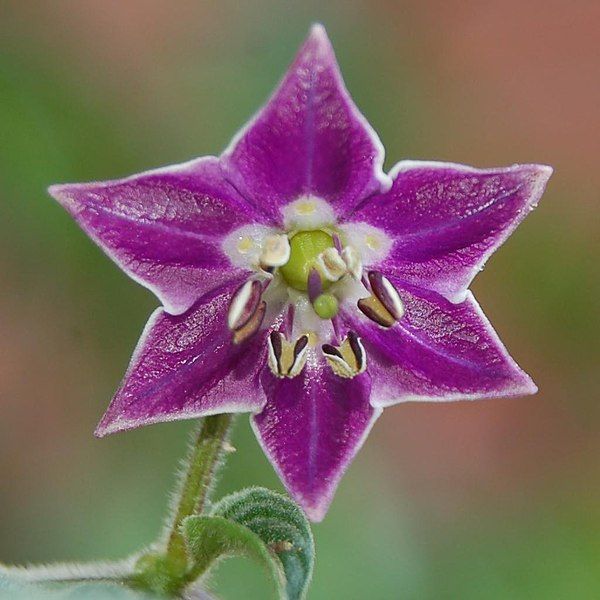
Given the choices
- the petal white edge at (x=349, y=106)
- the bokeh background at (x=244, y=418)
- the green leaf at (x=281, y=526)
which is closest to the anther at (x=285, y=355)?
the green leaf at (x=281, y=526)

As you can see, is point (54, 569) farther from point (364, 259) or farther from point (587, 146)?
point (587, 146)

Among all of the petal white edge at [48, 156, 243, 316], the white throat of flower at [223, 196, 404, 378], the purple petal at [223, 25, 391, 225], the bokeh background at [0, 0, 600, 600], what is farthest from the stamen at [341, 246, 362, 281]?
the bokeh background at [0, 0, 600, 600]

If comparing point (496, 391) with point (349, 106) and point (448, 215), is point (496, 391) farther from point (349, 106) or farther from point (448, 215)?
point (349, 106)

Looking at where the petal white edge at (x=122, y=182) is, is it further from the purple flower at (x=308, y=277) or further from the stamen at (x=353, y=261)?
the stamen at (x=353, y=261)

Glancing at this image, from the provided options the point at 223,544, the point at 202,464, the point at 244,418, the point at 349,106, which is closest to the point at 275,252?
the point at 349,106

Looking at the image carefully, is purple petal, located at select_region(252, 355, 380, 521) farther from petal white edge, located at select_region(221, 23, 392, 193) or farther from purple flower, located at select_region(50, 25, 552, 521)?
petal white edge, located at select_region(221, 23, 392, 193)

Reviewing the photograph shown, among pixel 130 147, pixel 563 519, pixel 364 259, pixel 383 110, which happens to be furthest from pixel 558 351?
pixel 364 259
